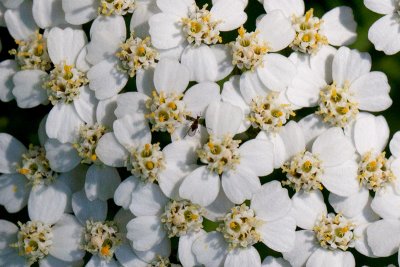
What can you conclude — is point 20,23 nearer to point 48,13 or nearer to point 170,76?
point 48,13

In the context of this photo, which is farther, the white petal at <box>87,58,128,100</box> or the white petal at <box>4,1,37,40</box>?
the white petal at <box>4,1,37,40</box>

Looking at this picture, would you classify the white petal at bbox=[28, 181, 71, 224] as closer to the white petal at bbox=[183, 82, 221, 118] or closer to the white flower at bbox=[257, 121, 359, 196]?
the white petal at bbox=[183, 82, 221, 118]

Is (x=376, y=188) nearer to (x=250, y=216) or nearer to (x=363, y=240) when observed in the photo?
(x=363, y=240)

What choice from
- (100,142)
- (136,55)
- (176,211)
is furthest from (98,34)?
(176,211)

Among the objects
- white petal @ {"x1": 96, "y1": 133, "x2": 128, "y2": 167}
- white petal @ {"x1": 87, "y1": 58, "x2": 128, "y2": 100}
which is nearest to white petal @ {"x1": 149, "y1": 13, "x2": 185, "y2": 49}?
white petal @ {"x1": 87, "y1": 58, "x2": 128, "y2": 100}

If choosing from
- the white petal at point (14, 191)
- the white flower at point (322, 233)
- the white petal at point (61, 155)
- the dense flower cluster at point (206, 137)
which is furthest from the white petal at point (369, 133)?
the white petal at point (14, 191)

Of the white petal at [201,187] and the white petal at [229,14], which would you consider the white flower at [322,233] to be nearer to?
the white petal at [201,187]
